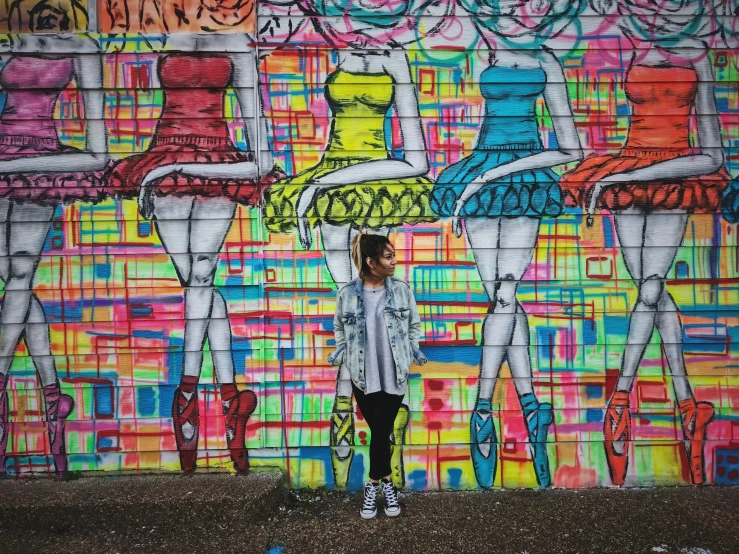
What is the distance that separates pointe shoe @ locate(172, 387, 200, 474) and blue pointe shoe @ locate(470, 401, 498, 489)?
184 cm

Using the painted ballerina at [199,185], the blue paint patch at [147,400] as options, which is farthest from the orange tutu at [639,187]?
the blue paint patch at [147,400]

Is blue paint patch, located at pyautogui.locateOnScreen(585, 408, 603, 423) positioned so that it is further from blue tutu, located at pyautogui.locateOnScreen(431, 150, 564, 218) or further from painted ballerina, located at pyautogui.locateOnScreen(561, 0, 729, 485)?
blue tutu, located at pyautogui.locateOnScreen(431, 150, 564, 218)

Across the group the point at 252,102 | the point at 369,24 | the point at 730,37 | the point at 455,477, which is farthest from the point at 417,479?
the point at 730,37

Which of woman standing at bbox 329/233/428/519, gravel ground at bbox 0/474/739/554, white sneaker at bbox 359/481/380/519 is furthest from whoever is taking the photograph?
white sneaker at bbox 359/481/380/519

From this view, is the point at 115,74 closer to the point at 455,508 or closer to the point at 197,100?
the point at 197,100

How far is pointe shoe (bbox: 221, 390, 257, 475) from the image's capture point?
3711 mm

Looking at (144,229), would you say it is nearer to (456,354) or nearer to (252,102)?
(252,102)

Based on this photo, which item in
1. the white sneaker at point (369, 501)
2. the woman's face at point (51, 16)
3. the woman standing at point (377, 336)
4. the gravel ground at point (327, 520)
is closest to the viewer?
the gravel ground at point (327, 520)

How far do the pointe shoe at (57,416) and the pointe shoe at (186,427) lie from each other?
0.71 m

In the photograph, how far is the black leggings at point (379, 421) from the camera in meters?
3.29

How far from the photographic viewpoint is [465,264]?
3.73 m

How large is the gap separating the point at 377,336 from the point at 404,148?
130 centimetres

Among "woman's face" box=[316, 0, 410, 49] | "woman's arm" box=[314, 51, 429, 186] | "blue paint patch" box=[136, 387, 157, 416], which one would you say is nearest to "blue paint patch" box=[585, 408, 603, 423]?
"woman's arm" box=[314, 51, 429, 186]

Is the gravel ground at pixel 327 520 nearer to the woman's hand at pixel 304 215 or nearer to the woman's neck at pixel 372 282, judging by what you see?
the woman's neck at pixel 372 282
